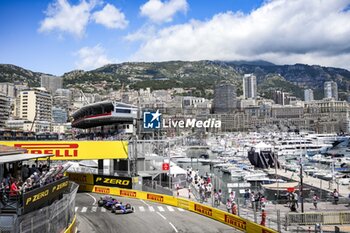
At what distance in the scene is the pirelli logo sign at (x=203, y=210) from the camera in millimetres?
31073

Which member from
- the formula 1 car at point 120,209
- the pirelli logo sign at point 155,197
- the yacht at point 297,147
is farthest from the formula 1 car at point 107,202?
the yacht at point 297,147

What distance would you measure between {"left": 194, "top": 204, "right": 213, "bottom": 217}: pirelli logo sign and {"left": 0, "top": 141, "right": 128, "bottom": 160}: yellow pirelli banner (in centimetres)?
1342

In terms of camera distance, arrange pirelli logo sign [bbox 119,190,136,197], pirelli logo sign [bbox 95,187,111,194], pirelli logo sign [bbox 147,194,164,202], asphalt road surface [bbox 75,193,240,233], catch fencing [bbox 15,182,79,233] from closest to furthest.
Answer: catch fencing [bbox 15,182,79,233]
asphalt road surface [bbox 75,193,240,233]
pirelli logo sign [bbox 147,194,164,202]
pirelli logo sign [bbox 119,190,136,197]
pirelli logo sign [bbox 95,187,111,194]

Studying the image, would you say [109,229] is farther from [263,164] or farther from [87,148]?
[263,164]

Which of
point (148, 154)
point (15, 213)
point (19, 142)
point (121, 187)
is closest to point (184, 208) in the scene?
point (121, 187)

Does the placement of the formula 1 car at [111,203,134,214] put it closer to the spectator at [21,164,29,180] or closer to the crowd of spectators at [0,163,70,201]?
the crowd of spectators at [0,163,70,201]

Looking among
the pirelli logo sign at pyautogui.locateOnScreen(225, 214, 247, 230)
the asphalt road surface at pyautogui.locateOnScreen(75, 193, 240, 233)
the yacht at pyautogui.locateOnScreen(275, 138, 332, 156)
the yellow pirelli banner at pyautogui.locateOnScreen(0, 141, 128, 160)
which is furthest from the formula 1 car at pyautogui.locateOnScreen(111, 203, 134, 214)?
A: the yacht at pyautogui.locateOnScreen(275, 138, 332, 156)

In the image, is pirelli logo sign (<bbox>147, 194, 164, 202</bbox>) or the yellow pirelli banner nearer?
pirelli logo sign (<bbox>147, 194, 164, 202</bbox>)

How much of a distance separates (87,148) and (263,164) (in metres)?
49.1

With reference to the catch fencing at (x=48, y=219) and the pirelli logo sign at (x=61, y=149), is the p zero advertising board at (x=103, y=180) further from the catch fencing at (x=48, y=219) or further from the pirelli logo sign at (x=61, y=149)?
the catch fencing at (x=48, y=219)

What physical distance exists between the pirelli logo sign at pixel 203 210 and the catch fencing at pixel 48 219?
12.7 m

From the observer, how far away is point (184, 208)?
35.0 meters

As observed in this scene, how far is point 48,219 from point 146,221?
1258 centimetres

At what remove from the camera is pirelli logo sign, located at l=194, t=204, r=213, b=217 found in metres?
31.1
